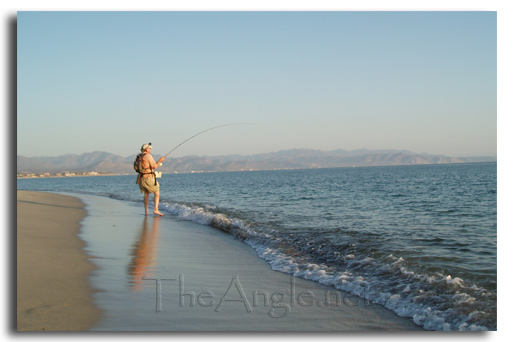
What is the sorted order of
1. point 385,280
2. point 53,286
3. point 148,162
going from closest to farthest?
1. point 53,286
2. point 385,280
3. point 148,162

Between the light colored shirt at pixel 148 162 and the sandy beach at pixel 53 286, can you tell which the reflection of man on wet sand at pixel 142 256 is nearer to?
the sandy beach at pixel 53 286

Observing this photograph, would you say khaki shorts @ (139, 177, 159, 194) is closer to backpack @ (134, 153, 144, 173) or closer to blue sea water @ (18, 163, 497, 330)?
backpack @ (134, 153, 144, 173)

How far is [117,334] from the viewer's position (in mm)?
3691

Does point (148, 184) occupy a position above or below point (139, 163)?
below

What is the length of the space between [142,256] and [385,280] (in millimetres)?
3467

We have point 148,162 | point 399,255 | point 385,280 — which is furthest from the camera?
point 148,162

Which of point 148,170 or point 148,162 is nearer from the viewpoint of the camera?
point 148,162

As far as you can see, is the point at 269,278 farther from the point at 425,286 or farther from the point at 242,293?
the point at 425,286

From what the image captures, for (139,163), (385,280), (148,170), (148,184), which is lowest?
Answer: (385,280)

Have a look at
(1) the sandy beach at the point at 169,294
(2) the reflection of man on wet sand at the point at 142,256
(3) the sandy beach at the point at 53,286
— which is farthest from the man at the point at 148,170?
(1) the sandy beach at the point at 169,294

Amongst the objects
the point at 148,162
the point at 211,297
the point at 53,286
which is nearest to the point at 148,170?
the point at 148,162

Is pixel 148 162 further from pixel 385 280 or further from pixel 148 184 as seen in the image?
pixel 385 280

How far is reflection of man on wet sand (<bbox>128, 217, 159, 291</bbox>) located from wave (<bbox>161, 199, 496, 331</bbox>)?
1.76m

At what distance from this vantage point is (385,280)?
17.6 ft
